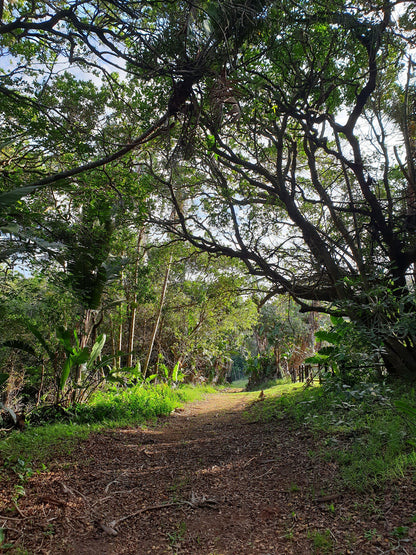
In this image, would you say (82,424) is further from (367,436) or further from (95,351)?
(367,436)

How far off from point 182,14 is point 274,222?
14.9ft

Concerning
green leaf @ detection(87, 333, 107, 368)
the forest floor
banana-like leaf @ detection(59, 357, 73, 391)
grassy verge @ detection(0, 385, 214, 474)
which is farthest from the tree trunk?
banana-like leaf @ detection(59, 357, 73, 391)

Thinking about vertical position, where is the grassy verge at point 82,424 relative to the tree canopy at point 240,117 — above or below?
below

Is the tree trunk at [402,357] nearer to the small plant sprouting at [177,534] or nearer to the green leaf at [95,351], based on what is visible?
the small plant sprouting at [177,534]

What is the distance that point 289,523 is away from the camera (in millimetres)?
2652

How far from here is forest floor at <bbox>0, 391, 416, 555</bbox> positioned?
7.89ft

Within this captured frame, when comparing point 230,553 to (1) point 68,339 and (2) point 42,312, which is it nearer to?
(1) point 68,339

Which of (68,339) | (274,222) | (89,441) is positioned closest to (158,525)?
(89,441)

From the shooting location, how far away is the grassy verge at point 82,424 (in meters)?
3.93

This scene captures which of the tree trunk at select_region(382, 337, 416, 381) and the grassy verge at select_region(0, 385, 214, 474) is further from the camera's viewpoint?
the tree trunk at select_region(382, 337, 416, 381)

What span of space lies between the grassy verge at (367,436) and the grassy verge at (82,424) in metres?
3.16

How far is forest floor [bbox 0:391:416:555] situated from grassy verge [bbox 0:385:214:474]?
235mm

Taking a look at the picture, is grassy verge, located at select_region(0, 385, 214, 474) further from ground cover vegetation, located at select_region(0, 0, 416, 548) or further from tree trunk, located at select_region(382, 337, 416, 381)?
tree trunk, located at select_region(382, 337, 416, 381)

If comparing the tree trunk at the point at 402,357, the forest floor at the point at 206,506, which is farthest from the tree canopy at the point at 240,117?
the forest floor at the point at 206,506
